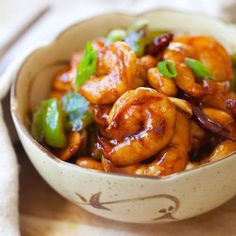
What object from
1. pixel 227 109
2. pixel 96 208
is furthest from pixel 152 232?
pixel 227 109

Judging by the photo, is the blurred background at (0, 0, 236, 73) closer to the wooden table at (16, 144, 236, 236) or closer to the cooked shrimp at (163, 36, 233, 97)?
the cooked shrimp at (163, 36, 233, 97)

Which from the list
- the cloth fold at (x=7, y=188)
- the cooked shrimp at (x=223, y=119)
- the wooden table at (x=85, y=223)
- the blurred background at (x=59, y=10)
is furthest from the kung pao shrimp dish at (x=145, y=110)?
the blurred background at (x=59, y=10)

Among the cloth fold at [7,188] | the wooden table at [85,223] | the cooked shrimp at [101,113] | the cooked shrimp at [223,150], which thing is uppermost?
the cooked shrimp at [101,113]

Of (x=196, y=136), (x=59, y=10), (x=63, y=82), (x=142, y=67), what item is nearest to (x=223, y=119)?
(x=196, y=136)

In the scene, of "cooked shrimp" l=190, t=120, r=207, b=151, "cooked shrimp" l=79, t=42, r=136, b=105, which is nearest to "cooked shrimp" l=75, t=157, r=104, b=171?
"cooked shrimp" l=79, t=42, r=136, b=105

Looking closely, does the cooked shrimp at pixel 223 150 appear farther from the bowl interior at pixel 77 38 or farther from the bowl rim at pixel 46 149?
the bowl interior at pixel 77 38

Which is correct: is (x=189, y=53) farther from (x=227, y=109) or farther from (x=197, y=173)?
(x=197, y=173)
